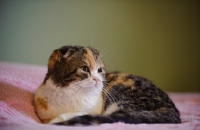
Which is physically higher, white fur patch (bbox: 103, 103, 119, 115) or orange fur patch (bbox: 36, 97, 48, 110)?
orange fur patch (bbox: 36, 97, 48, 110)

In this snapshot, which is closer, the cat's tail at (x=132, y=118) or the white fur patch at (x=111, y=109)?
the cat's tail at (x=132, y=118)

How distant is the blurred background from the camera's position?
1560mm

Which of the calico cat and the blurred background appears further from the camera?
the blurred background

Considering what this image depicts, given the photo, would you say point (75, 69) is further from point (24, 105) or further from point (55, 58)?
point (24, 105)

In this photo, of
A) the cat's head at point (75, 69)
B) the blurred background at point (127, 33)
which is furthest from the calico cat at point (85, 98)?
the blurred background at point (127, 33)

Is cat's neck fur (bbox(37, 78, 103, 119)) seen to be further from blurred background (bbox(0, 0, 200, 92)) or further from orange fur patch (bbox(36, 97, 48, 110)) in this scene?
blurred background (bbox(0, 0, 200, 92))

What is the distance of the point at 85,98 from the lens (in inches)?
41.6

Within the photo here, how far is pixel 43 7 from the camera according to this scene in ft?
5.24

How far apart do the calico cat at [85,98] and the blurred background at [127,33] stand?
17.4 inches

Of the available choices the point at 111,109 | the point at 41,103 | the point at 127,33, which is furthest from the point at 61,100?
the point at 127,33

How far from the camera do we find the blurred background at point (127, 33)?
5.12ft

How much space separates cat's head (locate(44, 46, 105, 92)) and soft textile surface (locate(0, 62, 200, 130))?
190mm

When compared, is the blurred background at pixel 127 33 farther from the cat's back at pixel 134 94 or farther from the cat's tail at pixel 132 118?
the cat's tail at pixel 132 118

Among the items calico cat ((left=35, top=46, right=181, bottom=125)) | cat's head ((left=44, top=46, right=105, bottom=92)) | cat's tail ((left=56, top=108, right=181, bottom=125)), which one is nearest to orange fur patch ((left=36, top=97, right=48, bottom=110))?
calico cat ((left=35, top=46, right=181, bottom=125))
